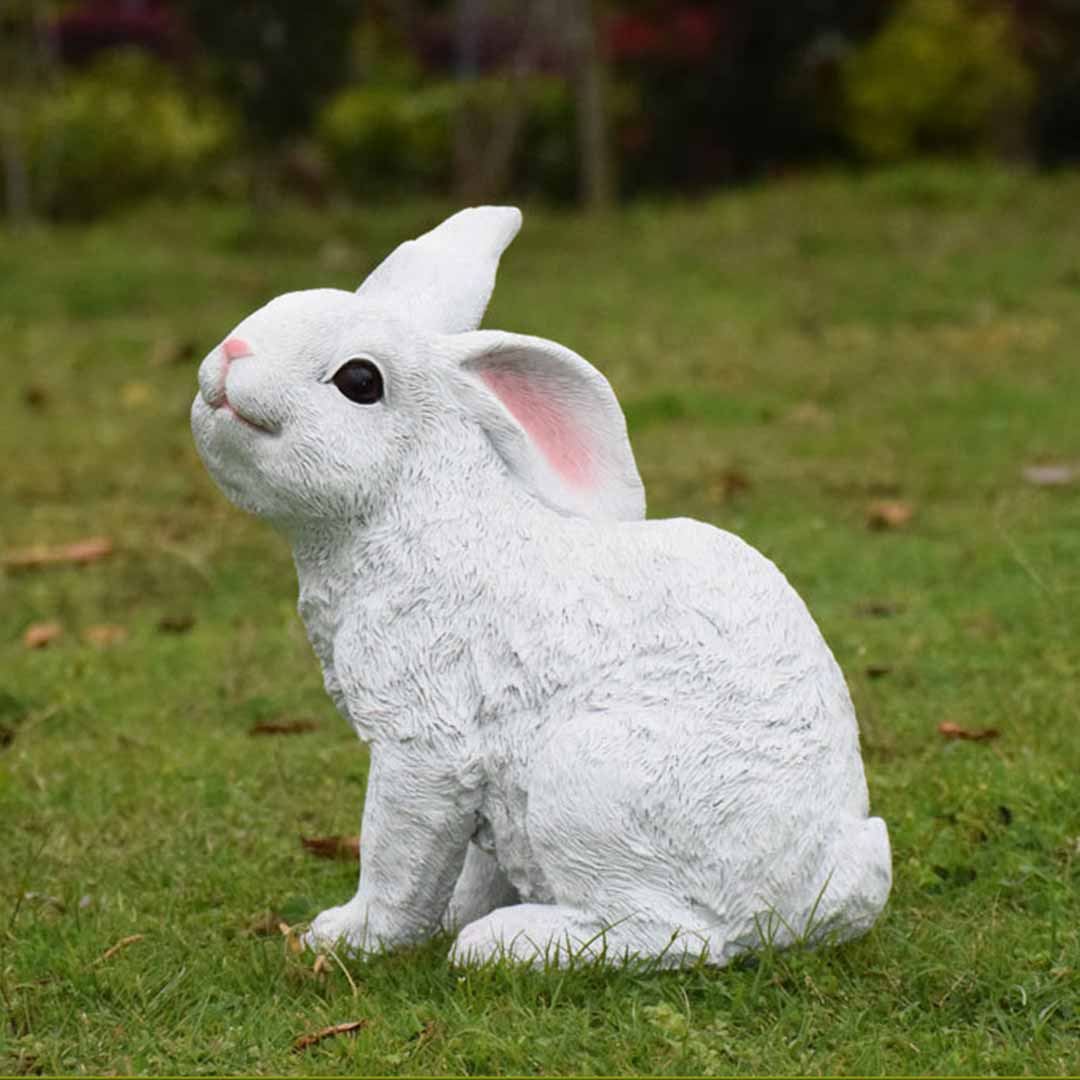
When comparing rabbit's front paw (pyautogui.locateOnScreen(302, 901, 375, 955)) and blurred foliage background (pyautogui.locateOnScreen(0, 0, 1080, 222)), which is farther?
blurred foliage background (pyautogui.locateOnScreen(0, 0, 1080, 222))

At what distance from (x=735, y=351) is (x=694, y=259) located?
3436mm

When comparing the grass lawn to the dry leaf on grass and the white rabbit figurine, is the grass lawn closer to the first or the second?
the dry leaf on grass

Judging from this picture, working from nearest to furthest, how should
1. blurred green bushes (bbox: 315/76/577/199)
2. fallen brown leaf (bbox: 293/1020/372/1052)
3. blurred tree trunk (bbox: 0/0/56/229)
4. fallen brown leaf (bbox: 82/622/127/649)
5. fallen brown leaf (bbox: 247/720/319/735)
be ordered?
fallen brown leaf (bbox: 293/1020/372/1052), fallen brown leaf (bbox: 247/720/319/735), fallen brown leaf (bbox: 82/622/127/649), blurred tree trunk (bbox: 0/0/56/229), blurred green bushes (bbox: 315/76/577/199)

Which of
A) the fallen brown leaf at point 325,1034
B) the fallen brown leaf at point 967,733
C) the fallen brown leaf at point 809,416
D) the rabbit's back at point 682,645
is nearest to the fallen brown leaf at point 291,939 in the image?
the fallen brown leaf at point 325,1034

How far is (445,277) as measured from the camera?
369 cm

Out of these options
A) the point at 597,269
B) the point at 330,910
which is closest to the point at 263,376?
the point at 330,910

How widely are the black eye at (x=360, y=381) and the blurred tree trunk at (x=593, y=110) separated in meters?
13.9

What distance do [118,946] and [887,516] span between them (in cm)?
428

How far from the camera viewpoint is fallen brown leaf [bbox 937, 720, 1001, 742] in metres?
4.85

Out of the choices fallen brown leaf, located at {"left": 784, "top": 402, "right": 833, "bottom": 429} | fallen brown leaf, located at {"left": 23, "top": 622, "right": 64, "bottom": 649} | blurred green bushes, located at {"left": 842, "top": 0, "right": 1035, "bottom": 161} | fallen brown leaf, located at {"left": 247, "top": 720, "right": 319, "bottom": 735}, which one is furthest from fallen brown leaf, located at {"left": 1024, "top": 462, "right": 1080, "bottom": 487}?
blurred green bushes, located at {"left": 842, "top": 0, "right": 1035, "bottom": 161}

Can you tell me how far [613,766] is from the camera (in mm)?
3283

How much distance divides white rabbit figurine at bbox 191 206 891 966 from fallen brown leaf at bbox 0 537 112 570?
13.1 feet

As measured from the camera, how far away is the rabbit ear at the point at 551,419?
138 inches

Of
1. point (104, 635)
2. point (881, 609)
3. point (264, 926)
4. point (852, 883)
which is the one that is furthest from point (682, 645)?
point (104, 635)
